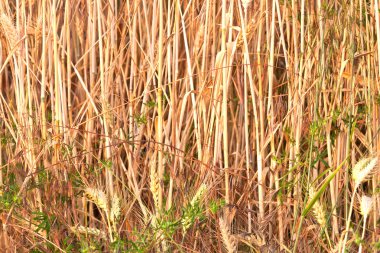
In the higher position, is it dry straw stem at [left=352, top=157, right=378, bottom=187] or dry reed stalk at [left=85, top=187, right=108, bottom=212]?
dry straw stem at [left=352, top=157, right=378, bottom=187]

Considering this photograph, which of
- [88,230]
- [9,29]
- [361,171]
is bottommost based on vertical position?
[88,230]

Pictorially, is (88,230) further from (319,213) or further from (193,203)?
(319,213)

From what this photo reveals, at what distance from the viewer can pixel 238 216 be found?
75.0 inches

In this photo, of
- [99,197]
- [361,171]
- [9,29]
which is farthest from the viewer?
[9,29]

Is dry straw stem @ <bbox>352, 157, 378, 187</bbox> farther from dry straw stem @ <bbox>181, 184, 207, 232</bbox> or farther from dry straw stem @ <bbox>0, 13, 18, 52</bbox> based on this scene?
dry straw stem @ <bbox>0, 13, 18, 52</bbox>

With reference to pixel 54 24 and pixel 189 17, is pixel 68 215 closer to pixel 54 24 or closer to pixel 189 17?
pixel 54 24

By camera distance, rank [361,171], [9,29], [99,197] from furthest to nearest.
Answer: [9,29] < [99,197] < [361,171]

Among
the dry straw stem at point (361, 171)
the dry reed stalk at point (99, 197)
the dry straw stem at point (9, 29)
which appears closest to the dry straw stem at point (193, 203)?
the dry reed stalk at point (99, 197)

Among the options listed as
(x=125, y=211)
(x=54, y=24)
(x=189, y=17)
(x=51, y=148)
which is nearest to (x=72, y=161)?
(x=51, y=148)

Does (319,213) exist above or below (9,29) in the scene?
below

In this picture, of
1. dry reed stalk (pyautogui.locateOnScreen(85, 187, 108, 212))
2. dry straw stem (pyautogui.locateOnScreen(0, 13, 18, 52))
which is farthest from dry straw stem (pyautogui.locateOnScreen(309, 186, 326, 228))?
Answer: dry straw stem (pyautogui.locateOnScreen(0, 13, 18, 52))

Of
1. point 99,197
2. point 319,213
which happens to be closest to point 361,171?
point 319,213

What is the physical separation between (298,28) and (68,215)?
0.77 metres

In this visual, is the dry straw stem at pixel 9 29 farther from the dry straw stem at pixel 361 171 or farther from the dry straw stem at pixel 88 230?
the dry straw stem at pixel 361 171
